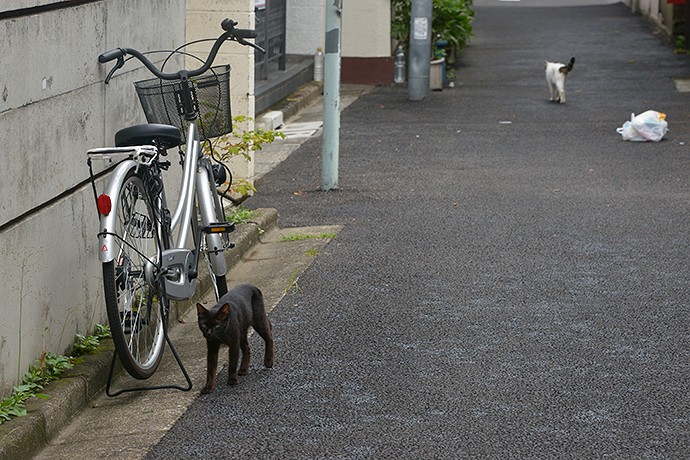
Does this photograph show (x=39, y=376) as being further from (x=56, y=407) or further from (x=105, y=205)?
(x=105, y=205)

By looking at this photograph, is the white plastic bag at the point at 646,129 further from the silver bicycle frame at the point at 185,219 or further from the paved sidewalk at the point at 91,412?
the silver bicycle frame at the point at 185,219

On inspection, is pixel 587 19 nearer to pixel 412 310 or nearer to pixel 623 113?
pixel 623 113

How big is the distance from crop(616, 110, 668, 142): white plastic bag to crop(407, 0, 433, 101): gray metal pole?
510 centimetres

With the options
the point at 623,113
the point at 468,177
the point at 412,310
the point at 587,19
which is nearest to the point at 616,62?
the point at 623,113

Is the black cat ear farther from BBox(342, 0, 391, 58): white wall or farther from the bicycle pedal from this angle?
BBox(342, 0, 391, 58): white wall

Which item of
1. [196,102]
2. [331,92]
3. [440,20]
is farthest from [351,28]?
[196,102]

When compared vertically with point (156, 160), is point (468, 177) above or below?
below

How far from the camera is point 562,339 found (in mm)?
6305

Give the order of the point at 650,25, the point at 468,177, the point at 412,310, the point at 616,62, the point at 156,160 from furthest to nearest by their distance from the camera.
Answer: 1. the point at 650,25
2. the point at 616,62
3. the point at 468,177
4. the point at 412,310
5. the point at 156,160

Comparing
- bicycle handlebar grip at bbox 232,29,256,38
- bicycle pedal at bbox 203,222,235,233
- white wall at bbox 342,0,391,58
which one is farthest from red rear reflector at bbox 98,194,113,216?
white wall at bbox 342,0,391,58

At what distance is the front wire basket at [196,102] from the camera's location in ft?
20.3

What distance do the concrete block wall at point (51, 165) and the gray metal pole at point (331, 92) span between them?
435cm

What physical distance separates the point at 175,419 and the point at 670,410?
2110 mm

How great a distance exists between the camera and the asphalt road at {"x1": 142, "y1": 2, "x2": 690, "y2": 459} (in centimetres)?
A: 488
